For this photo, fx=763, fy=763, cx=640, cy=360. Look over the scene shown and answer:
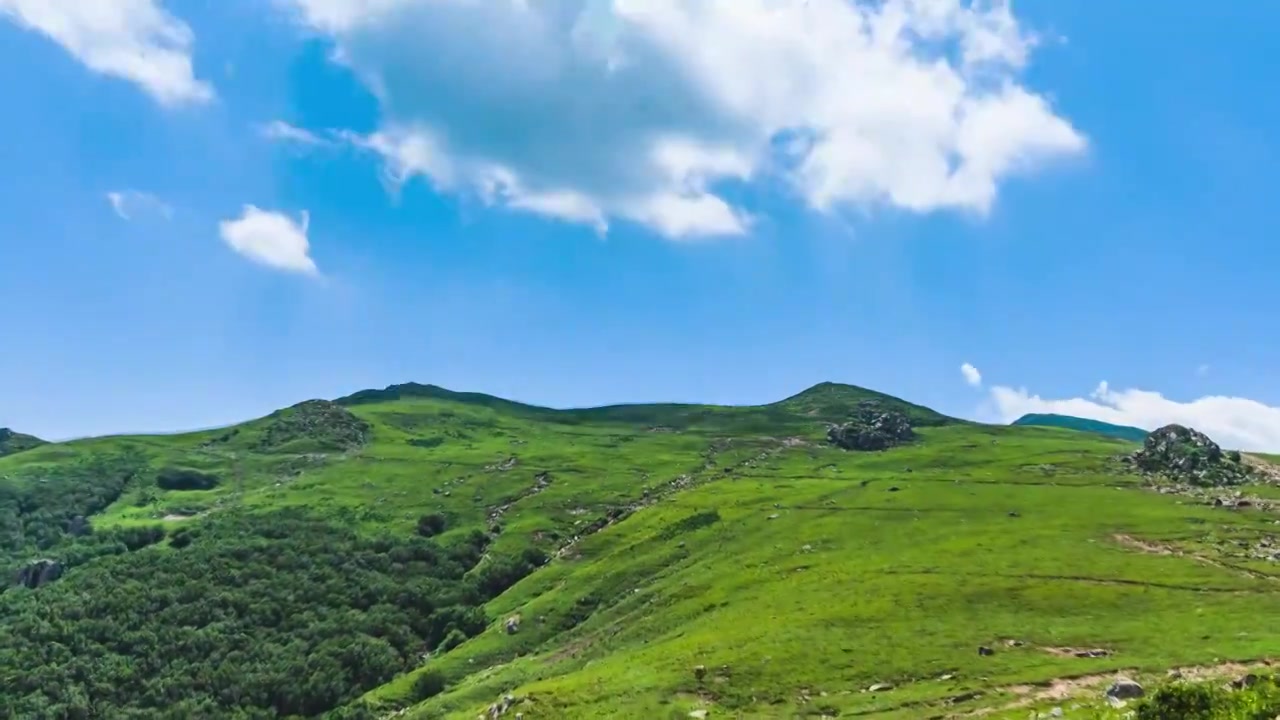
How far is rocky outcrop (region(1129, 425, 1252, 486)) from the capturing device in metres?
130

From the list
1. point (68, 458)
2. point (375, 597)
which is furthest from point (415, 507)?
point (68, 458)

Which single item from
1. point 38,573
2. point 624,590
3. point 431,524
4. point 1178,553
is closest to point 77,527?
point 38,573

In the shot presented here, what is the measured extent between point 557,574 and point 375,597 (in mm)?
29518

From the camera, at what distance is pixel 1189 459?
138 metres

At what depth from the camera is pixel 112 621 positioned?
359 feet

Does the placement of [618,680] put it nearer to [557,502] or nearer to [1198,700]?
[1198,700]

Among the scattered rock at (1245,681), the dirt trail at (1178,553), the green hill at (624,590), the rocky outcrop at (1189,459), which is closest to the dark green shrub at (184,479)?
the green hill at (624,590)

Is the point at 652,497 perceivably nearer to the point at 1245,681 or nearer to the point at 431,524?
the point at 431,524

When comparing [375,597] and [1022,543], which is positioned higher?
[1022,543]

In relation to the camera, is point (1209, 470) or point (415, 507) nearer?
point (1209, 470)

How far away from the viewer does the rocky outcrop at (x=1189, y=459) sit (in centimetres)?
13025

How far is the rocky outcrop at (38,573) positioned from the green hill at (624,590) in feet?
1.74

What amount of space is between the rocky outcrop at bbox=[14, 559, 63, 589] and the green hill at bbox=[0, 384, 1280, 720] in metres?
0.53

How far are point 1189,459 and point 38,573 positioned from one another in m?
201
